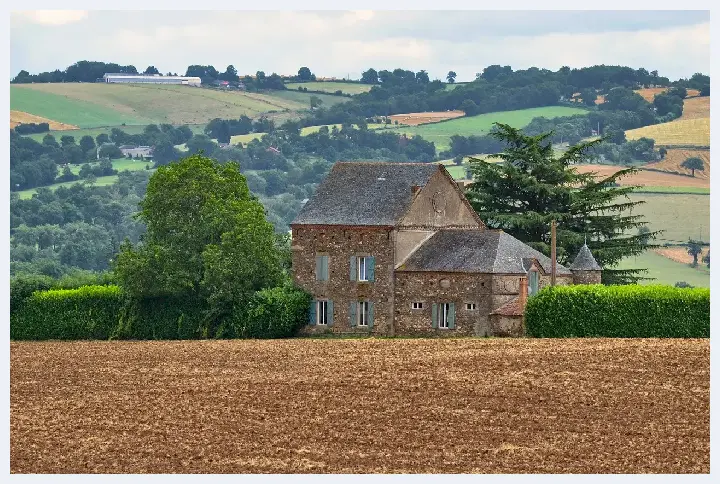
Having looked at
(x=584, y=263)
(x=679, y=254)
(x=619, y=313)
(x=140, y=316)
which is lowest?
(x=140, y=316)

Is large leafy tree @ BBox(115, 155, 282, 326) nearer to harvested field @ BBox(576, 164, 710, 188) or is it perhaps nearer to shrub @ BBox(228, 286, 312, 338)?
shrub @ BBox(228, 286, 312, 338)

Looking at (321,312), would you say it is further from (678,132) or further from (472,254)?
(678,132)

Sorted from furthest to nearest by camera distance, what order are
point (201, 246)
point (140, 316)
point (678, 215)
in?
1. point (678, 215)
2. point (140, 316)
3. point (201, 246)

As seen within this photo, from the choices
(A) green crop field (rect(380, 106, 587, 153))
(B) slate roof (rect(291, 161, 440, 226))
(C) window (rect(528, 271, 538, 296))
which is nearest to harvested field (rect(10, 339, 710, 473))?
(C) window (rect(528, 271, 538, 296))

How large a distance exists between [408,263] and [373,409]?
92.2 feet

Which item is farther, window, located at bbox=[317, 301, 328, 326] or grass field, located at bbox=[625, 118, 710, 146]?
grass field, located at bbox=[625, 118, 710, 146]

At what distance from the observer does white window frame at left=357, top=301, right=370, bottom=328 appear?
76.9 m

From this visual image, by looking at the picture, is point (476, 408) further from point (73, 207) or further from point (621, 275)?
point (73, 207)

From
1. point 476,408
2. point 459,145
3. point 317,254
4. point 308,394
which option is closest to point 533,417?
point 476,408

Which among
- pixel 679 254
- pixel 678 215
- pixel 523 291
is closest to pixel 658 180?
pixel 678 215

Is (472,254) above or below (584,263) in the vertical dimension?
above

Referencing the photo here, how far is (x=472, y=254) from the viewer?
75125 mm

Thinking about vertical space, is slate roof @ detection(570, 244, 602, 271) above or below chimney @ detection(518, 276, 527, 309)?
above

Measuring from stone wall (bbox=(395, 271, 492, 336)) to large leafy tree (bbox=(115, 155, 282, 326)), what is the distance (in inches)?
260
